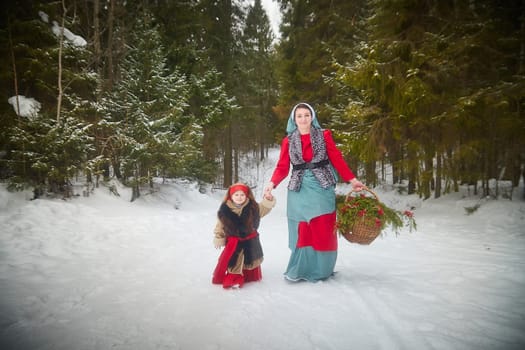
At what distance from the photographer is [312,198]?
3.22m

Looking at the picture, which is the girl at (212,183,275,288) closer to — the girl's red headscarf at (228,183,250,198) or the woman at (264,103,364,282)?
the girl's red headscarf at (228,183,250,198)

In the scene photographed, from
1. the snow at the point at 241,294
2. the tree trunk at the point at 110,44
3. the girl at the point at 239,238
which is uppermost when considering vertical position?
the tree trunk at the point at 110,44

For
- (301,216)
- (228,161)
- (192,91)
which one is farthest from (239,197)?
(228,161)

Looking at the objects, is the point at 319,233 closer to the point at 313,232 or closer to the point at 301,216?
the point at 313,232

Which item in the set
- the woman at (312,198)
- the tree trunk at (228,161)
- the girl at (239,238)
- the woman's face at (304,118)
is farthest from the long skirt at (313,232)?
the tree trunk at (228,161)

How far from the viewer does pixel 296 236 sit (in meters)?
3.34

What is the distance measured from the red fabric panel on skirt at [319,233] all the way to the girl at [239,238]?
0.53 metres

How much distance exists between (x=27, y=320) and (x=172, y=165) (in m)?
A: 6.96

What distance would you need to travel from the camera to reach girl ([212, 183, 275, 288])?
3273 millimetres

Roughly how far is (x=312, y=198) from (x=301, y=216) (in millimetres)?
264

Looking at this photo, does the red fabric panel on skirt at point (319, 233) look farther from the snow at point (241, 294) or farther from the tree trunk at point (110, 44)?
the tree trunk at point (110, 44)

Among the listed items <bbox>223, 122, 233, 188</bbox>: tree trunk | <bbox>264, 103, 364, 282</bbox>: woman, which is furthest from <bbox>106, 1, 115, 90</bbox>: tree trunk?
<bbox>264, 103, 364, 282</bbox>: woman

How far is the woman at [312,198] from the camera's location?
10.5ft

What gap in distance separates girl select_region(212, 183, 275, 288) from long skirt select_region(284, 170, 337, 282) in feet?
1.38
